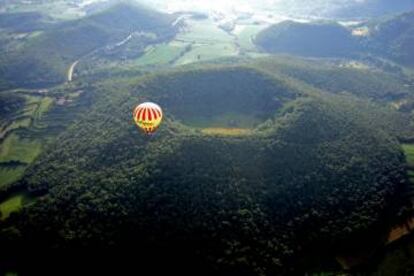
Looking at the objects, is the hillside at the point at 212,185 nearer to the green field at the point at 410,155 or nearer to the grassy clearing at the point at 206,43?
the green field at the point at 410,155

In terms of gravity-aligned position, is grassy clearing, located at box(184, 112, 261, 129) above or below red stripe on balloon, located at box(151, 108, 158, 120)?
below

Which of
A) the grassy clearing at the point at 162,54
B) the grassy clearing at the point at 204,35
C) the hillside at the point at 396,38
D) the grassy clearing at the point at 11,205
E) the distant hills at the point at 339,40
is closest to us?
the grassy clearing at the point at 11,205

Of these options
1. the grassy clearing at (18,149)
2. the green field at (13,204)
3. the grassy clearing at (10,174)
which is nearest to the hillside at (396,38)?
the grassy clearing at (18,149)

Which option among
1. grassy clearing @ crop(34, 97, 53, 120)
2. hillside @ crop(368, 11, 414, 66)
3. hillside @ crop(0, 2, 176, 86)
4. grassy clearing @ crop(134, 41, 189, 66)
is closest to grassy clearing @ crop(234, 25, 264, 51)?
grassy clearing @ crop(134, 41, 189, 66)

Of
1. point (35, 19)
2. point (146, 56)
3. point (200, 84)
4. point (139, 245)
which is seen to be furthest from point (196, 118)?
point (35, 19)

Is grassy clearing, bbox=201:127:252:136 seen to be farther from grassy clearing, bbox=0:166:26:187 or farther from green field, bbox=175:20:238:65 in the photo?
green field, bbox=175:20:238:65

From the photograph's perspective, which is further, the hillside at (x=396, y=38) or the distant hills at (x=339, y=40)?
the distant hills at (x=339, y=40)
